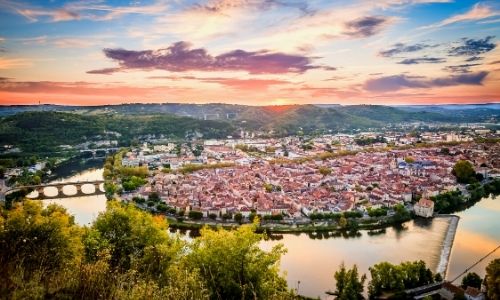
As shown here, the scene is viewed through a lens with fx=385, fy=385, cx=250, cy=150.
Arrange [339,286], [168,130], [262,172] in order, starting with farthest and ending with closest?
[168,130] → [262,172] → [339,286]

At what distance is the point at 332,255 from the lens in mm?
13773

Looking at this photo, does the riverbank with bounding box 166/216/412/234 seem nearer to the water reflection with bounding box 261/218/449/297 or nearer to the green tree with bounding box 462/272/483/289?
the water reflection with bounding box 261/218/449/297

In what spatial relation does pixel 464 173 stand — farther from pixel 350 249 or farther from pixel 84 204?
pixel 84 204

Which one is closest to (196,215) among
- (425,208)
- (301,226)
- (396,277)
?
(301,226)

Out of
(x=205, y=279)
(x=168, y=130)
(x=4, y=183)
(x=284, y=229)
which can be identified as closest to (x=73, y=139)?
(x=168, y=130)

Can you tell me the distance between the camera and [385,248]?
46.8 ft

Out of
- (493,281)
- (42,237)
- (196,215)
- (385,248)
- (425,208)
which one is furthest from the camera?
(196,215)

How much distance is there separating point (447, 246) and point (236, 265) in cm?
1138

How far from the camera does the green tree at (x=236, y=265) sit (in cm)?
535

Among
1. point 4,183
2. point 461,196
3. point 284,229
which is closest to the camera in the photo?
point 284,229

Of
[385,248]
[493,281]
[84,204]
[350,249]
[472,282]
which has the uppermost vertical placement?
[493,281]

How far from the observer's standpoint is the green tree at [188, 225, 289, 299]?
5.35m

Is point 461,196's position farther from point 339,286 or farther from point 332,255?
point 339,286

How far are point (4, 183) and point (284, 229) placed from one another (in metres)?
20.3
